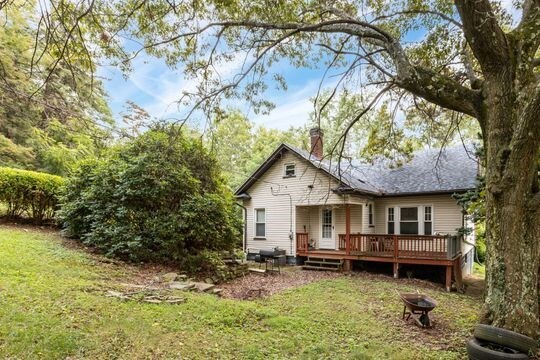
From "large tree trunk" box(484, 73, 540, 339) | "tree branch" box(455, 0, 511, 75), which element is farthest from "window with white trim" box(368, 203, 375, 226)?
"tree branch" box(455, 0, 511, 75)

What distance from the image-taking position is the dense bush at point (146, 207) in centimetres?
1012

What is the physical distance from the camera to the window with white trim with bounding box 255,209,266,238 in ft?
56.0

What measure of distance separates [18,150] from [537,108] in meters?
18.0

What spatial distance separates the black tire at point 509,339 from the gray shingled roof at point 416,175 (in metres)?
7.83

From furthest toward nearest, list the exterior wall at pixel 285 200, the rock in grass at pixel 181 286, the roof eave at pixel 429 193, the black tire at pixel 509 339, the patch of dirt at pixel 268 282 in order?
the exterior wall at pixel 285 200
the roof eave at pixel 429 193
the patch of dirt at pixel 268 282
the rock in grass at pixel 181 286
the black tire at pixel 509 339

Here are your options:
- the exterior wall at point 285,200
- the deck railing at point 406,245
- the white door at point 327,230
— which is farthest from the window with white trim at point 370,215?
the deck railing at point 406,245

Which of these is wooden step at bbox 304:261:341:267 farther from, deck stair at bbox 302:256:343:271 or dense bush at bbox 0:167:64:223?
dense bush at bbox 0:167:64:223

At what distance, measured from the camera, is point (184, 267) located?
394 inches

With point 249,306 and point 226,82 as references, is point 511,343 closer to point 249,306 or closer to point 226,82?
point 249,306

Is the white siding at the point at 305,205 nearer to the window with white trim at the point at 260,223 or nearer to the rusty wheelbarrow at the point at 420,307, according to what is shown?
the window with white trim at the point at 260,223

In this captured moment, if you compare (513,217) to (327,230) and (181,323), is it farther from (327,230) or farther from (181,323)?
(327,230)

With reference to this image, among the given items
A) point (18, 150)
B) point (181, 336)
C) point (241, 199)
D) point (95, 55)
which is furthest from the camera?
point (241, 199)

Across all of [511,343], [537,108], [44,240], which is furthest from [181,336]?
[44,240]

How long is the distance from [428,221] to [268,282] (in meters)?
7.38
